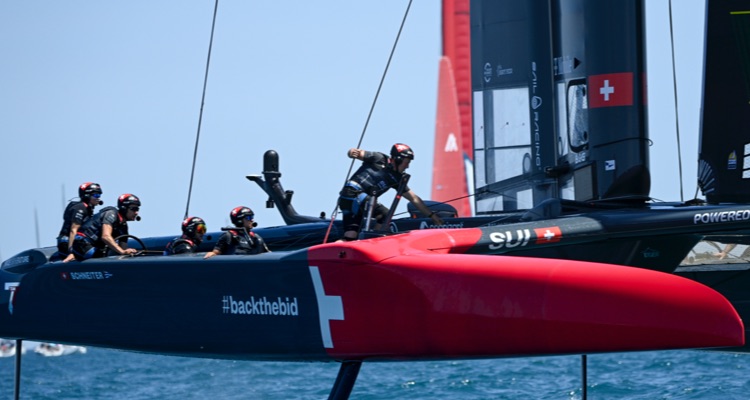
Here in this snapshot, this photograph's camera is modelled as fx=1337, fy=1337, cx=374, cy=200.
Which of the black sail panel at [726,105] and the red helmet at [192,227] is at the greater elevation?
the black sail panel at [726,105]

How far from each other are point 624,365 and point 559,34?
1211 centimetres

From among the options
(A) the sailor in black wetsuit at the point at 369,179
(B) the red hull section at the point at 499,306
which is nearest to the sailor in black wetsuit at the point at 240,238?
(A) the sailor in black wetsuit at the point at 369,179

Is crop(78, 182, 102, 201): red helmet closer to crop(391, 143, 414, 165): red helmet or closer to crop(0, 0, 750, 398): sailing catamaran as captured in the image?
crop(0, 0, 750, 398): sailing catamaran

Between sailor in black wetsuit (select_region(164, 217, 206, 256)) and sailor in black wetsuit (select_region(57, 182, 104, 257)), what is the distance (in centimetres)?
82

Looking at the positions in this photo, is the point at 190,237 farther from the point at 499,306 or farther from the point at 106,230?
the point at 499,306

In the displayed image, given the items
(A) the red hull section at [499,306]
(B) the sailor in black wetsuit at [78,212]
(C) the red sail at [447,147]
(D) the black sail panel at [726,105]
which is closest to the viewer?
(A) the red hull section at [499,306]

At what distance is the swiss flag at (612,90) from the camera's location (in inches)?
290

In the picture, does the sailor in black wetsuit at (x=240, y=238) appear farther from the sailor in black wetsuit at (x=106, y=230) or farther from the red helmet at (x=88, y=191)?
the red helmet at (x=88, y=191)

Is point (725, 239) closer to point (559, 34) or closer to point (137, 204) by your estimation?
point (559, 34)

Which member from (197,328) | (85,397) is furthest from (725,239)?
(85,397)

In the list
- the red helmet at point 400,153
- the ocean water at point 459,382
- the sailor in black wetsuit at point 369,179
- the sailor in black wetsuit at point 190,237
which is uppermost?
the red helmet at point 400,153

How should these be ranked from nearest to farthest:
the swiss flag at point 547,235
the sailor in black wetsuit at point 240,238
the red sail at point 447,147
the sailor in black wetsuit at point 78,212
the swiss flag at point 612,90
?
1. the swiss flag at point 547,235
2. the swiss flag at point 612,90
3. the sailor in black wetsuit at point 240,238
4. the sailor in black wetsuit at point 78,212
5. the red sail at point 447,147

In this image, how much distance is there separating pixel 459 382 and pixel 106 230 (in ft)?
29.2

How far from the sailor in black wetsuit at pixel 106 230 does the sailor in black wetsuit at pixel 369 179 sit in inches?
60.3
